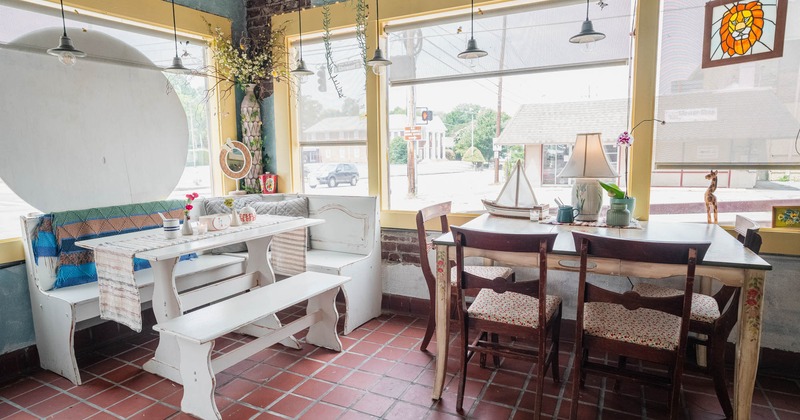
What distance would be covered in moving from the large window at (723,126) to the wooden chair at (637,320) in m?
1.31

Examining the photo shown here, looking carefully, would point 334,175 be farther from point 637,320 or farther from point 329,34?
point 637,320

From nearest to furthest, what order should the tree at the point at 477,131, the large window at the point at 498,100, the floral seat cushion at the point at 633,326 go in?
1. the floral seat cushion at the point at 633,326
2. the large window at the point at 498,100
3. the tree at the point at 477,131

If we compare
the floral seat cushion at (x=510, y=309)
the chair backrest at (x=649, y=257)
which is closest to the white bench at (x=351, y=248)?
the floral seat cushion at (x=510, y=309)

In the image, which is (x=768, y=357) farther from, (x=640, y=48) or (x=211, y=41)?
(x=211, y=41)

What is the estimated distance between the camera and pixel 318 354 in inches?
130

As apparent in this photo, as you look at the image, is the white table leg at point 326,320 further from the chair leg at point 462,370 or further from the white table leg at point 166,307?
the chair leg at point 462,370

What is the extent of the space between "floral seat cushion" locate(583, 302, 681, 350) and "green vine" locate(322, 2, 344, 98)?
3.00m

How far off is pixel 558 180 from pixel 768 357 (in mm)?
1766

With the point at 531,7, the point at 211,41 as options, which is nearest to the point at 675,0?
the point at 531,7

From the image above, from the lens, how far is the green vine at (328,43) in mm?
4184

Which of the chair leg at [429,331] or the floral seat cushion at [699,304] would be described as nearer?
the floral seat cushion at [699,304]

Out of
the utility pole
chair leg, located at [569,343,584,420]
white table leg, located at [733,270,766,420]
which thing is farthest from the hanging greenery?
white table leg, located at [733,270,766,420]

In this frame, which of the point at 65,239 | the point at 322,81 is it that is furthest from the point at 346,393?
the point at 322,81

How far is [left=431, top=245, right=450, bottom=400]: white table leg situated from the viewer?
258 cm
